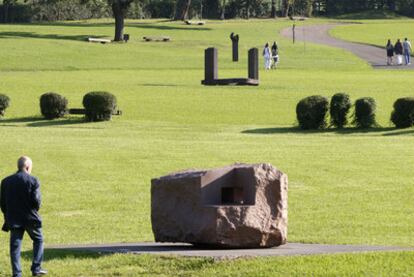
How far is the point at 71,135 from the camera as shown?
3669cm

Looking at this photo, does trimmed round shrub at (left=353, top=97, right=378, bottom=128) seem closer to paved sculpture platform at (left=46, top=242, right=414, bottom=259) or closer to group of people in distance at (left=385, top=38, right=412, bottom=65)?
paved sculpture platform at (left=46, top=242, right=414, bottom=259)

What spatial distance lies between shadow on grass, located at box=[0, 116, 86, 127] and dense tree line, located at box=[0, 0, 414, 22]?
70963mm

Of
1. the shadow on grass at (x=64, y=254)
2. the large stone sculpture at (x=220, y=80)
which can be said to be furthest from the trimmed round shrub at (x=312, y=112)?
the shadow on grass at (x=64, y=254)

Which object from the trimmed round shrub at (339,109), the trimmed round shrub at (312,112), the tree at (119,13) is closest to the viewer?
the trimmed round shrub at (312,112)

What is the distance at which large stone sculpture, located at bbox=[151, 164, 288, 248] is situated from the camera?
46.8 ft

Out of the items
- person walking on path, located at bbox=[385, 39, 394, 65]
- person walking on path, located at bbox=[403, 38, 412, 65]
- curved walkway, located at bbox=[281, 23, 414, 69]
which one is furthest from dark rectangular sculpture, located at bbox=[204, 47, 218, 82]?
person walking on path, located at bbox=[403, 38, 412, 65]

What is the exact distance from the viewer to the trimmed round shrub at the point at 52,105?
41531mm

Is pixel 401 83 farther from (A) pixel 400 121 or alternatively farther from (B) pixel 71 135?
(B) pixel 71 135

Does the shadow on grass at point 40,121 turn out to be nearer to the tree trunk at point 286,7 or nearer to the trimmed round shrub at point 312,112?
the trimmed round shrub at point 312,112

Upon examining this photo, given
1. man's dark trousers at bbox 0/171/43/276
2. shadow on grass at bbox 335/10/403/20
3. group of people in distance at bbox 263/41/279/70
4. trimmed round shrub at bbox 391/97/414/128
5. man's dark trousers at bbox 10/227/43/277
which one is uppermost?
man's dark trousers at bbox 0/171/43/276

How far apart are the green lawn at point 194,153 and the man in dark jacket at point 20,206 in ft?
2.54

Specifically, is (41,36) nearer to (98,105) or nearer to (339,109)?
(98,105)

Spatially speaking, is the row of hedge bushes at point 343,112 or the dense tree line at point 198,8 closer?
the row of hedge bushes at point 343,112

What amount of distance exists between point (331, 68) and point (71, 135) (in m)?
42.4
